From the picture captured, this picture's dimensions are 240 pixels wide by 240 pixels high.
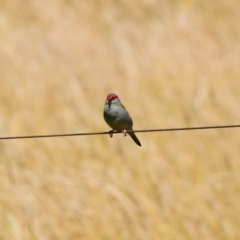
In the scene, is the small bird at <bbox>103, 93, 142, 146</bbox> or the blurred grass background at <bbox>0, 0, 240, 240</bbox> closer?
the small bird at <bbox>103, 93, 142, 146</bbox>

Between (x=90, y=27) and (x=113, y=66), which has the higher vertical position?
(x=90, y=27)

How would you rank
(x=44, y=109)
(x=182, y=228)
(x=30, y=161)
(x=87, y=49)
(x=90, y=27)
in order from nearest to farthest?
(x=182, y=228) < (x=30, y=161) < (x=44, y=109) < (x=87, y=49) < (x=90, y=27)

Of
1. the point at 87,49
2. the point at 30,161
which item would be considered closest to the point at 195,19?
the point at 87,49

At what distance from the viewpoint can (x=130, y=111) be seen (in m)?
4.68

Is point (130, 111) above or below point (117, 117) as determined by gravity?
above

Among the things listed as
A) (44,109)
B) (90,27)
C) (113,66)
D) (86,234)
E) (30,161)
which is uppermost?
(90,27)

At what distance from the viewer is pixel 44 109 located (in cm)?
475

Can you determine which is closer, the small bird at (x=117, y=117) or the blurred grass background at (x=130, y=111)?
the small bird at (x=117, y=117)

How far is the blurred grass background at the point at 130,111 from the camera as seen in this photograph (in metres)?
3.84

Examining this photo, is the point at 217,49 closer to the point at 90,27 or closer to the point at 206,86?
the point at 206,86

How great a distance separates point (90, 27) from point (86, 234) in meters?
2.40

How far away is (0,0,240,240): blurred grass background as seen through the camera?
12.6 feet

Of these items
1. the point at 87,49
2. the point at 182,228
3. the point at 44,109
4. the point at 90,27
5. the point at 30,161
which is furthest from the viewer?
the point at 90,27

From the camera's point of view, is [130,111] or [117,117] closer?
[117,117]
